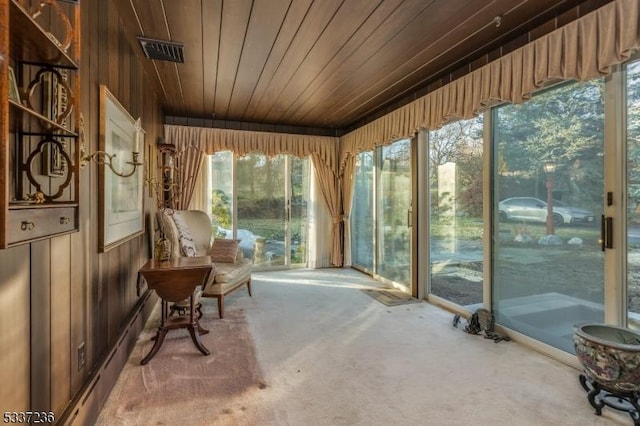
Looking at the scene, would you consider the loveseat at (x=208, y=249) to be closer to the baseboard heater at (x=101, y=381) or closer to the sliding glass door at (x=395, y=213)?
the baseboard heater at (x=101, y=381)

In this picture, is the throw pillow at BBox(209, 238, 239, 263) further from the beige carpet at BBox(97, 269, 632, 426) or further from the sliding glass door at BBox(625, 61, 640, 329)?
the sliding glass door at BBox(625, 61, 640, 329)

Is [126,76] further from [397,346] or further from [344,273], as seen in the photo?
[344,273]

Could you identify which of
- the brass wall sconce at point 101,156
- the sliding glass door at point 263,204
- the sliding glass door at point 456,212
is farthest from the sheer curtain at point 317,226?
the brass wall sconce at point 101,156

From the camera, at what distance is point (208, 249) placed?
414cm

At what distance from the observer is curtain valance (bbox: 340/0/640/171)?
6.08 feet

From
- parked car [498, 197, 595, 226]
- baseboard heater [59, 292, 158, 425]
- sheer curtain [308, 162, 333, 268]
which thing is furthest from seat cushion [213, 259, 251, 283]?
parked car [498, 197, 595, 226]

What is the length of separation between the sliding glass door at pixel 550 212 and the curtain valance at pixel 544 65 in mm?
257

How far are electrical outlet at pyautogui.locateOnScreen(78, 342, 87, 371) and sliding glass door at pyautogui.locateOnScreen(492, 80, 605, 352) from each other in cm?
298

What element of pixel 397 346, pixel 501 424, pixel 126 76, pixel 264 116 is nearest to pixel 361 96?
pixel 264 116

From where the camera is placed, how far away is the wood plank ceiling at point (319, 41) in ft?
7.07

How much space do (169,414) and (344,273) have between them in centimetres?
367

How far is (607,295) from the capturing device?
2.12 m

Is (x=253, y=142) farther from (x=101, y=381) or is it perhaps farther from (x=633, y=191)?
(x=633, y=191)

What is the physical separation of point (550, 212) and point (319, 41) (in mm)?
2169
